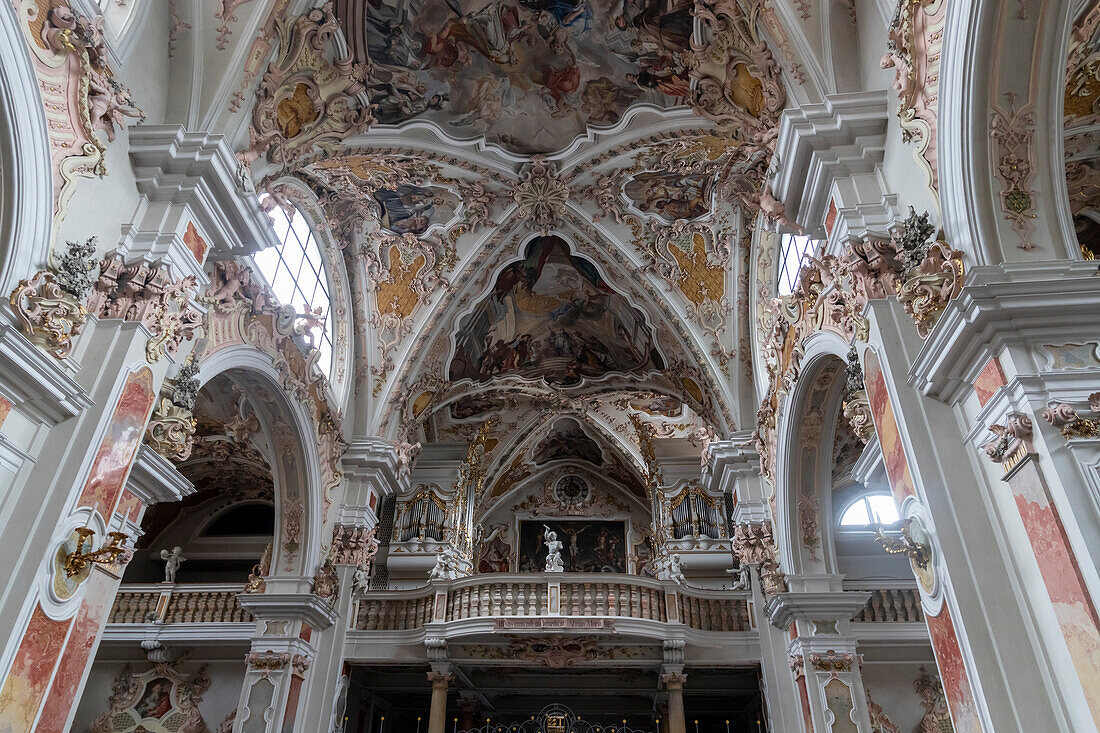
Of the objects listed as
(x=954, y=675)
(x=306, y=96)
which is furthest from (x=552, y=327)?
(x=954, y=675)

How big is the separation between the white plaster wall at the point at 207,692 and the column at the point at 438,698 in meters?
3.62

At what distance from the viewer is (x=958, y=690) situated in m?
5.02

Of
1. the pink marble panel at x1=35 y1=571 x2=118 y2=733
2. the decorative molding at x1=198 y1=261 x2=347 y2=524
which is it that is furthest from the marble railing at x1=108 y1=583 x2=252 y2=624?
the pink marble panel at x1=35 y1=571 x2=118 y2=733

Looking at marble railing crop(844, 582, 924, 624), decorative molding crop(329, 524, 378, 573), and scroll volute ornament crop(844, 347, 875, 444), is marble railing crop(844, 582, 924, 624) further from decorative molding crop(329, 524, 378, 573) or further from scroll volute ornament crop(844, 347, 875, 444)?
decorative molding crop(329, 524, 378, 573)

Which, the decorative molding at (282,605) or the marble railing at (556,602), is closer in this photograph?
the decorative molding at (282,605)

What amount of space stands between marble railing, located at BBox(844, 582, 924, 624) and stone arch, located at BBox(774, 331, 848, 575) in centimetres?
211

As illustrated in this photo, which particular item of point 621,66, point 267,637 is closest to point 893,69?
point 621,66

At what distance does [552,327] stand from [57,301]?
10.6 meters

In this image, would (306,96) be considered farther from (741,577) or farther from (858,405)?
(741,577)

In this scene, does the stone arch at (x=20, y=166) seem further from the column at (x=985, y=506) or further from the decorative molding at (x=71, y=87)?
the column at (x=985, y=506)

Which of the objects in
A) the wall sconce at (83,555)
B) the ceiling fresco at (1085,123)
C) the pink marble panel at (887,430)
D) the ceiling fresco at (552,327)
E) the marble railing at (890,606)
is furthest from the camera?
the ceiling fresco at (552,327)

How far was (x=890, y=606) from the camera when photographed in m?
11.9

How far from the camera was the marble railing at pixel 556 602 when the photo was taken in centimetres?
1287

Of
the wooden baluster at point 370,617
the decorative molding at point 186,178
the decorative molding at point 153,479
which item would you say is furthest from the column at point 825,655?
the decorative molding at point 186,178
